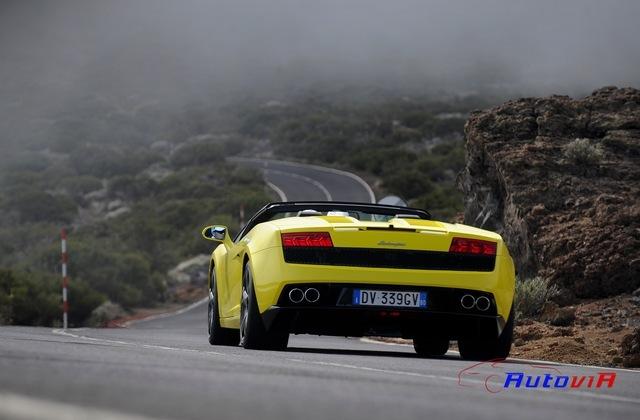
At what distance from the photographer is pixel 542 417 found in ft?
18.3

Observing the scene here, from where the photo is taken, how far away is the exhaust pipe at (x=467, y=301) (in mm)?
9945

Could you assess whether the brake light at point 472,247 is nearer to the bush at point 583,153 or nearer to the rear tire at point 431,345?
the rear tire at point 431,345

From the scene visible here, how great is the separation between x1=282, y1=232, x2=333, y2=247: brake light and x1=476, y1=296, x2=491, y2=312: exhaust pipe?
1.24m

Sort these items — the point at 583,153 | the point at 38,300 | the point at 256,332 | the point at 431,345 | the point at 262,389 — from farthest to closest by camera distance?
1. the point at 38,300
2. the point at 583,153
3. the point at 431,345
4. the point at 256,332
5. the point at 262,389

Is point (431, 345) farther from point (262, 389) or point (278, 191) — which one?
point (278, 191)

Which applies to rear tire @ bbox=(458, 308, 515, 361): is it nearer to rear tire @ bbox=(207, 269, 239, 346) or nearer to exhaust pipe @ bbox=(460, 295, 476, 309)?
exhaust pipe @ bbox=(460, 295, 476, 309)

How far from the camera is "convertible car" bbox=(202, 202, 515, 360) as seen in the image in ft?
32.2

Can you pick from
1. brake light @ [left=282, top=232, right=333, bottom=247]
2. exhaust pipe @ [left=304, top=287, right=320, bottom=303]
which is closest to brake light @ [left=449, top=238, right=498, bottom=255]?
brake light @ [left=282, top=232, right=333, bottom=247]

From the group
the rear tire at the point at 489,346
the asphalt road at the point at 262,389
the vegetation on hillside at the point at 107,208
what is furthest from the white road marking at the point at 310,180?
the asphalt road at the point at 262,389

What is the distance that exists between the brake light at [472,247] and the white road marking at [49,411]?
17.7 feet

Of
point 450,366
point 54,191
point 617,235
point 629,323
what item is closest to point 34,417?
point 450,366

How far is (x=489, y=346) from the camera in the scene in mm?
10492

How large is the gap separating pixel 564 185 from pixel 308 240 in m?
7.62

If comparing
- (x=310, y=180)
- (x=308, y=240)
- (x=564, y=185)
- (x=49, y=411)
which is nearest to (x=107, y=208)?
(x=310, y=180)
